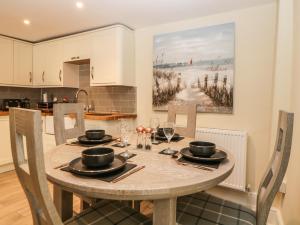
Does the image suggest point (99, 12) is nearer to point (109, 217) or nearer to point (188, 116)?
point (188, 116)

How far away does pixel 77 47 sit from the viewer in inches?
126

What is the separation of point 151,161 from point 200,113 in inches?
64.2

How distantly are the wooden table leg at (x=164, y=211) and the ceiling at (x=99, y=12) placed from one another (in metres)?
2.04

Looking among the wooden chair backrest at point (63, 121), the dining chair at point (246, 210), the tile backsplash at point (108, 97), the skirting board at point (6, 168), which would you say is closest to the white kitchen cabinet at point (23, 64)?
the tile backsplash at point (108, 97)

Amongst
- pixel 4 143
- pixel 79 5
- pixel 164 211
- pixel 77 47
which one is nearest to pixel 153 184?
pixel 164 211

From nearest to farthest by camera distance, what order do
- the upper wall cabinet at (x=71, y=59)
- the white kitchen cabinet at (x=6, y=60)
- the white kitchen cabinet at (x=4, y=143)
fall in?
the upper wall cabinet at (x=71, y=59)
the white kitchen cabinet at (x=4, y=143)
the white kitchen cabinet at (x=6, y=60)

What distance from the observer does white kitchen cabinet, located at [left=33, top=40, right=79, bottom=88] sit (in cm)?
342

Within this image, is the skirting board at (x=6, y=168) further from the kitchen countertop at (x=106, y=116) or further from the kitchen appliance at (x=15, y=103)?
the kitchen appliance at (x=15, y=103)

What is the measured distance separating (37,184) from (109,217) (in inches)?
18.3

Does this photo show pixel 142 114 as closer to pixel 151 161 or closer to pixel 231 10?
pixel 231 10

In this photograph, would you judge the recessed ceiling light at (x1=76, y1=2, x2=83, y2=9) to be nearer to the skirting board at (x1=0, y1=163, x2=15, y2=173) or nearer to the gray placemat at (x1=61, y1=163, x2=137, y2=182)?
the gray placemat at (x1=61, y1=163, x2=137, y2=182)

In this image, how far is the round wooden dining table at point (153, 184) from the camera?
0.81 metres

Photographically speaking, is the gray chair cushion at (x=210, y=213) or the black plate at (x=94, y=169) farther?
the gray chair cushion at (x=210, y=213)

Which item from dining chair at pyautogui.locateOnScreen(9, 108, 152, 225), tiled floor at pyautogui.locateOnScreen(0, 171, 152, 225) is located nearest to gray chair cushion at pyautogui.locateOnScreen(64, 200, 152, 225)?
dining chair at pyautogui.locateOnScreen(9, 108, 152, 225)
